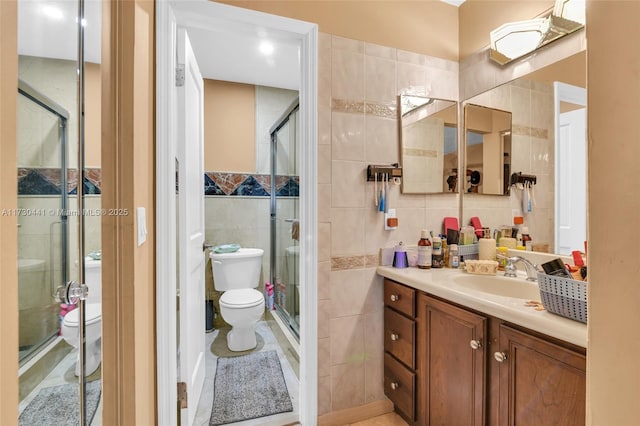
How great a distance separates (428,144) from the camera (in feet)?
5.92

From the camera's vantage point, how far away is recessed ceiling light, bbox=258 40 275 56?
87.6 inches

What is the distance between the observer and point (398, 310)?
61.4 inches

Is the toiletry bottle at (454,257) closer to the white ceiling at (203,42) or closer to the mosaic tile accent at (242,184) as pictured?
the white ceiling at (203,42)

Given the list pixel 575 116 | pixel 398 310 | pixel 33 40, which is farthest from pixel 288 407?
pixel 575 116

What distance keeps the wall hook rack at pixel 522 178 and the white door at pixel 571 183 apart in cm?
12

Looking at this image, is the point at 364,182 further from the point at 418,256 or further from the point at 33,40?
the point at 33,40

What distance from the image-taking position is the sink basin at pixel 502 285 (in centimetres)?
134

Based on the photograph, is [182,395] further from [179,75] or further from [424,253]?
[179,75]

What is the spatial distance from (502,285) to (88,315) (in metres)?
1.64

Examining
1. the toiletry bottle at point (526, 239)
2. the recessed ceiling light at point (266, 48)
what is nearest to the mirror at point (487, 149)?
the toiletry bottle at point (526, 239)

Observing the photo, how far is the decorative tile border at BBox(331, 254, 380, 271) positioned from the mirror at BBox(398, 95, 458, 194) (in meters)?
0.44

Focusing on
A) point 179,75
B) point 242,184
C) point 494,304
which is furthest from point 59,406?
point 242,184

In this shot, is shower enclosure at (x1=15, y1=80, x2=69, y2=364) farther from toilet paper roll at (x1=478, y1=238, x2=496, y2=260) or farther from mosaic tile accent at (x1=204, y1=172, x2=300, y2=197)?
mosaic tile accent at (x1=204, y1=172, x2=300, y2=197)

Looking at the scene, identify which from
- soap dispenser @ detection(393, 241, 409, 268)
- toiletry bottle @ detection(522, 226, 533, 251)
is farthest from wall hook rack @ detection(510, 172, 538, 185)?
soap dispenser @ detection(393, 241, 409, 268)
